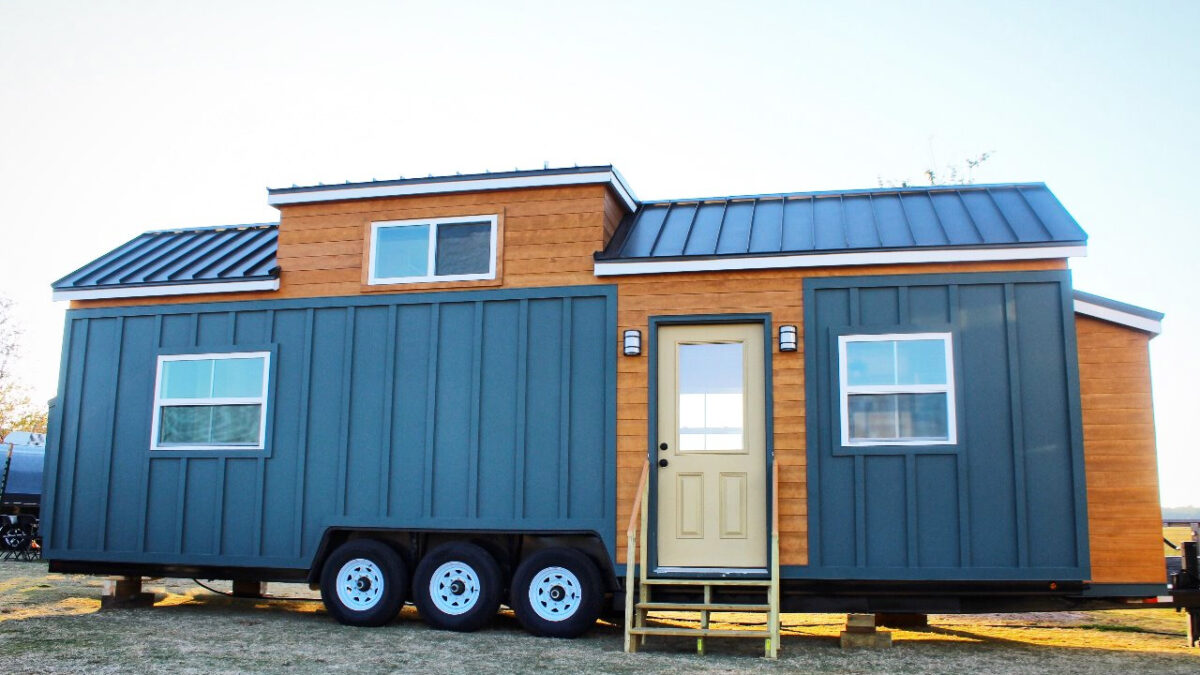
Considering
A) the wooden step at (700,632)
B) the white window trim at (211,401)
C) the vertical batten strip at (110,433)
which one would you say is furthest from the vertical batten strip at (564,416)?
the vertical batten strip at (110,433)

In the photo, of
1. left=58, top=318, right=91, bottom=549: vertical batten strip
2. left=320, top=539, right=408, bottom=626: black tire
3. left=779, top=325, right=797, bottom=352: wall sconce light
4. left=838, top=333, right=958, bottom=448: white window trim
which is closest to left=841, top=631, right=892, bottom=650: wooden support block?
left=838, top=333, right=958, bottom=448: white window trim

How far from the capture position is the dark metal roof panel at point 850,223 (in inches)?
344

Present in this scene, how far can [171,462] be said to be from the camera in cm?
1001

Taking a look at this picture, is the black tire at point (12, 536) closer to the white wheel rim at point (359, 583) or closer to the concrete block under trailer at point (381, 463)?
the concrete block under trailer at point (381, 463)

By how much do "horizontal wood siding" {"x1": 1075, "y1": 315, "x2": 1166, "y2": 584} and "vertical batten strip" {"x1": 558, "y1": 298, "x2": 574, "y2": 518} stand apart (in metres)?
4.20

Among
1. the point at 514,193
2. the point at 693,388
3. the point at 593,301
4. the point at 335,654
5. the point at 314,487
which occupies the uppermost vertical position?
the point at 514,193

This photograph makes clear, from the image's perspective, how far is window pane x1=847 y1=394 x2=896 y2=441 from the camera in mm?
8445

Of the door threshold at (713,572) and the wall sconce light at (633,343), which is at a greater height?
the wall sconce light at (633,343)

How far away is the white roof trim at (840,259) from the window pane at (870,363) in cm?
69

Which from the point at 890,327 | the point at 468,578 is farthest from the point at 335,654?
the point at 890,327

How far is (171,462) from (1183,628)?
9943mm

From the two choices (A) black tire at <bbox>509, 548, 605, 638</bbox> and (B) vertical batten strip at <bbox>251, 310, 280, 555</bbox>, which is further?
(B) vertical batten strip at <bbox>251, 310, 280, 555</bbox>

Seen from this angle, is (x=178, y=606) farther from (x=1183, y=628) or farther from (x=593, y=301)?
(x=1183, y=628)

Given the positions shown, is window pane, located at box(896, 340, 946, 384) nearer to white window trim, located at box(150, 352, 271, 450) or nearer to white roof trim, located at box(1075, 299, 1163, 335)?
Answer: white roof trim, located at box(1075, 299, 1163, 335)
